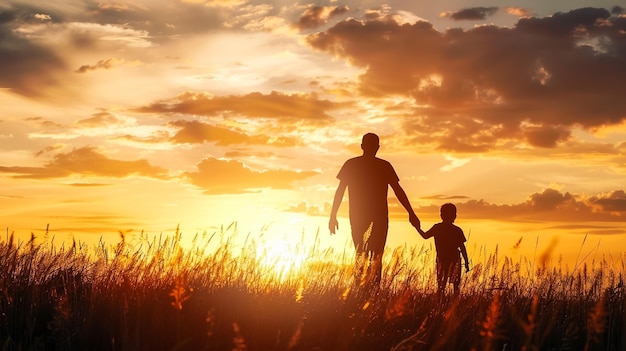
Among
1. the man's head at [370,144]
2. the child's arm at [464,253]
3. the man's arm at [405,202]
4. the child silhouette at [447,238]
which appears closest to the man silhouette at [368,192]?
the man's head at [370,144]

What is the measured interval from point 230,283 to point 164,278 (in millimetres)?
794

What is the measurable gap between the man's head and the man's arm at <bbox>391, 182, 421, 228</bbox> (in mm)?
685

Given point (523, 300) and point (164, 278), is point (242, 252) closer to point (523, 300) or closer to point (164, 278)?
point (164, 278)

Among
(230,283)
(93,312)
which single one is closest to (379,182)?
(230,283)

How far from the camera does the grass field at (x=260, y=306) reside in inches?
224

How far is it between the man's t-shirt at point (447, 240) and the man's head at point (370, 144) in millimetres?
1955

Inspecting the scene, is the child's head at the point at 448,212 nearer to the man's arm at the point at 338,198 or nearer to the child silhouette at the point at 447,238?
the child silhouette at the point at 447,238

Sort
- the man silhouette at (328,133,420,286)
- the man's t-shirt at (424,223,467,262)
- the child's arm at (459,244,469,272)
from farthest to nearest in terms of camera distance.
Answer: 1. the man's t-shirt at (424,223,467,262)
2. the child's arm at (459,244,469,272)
3. the man silhouette at (328,133,420,286)

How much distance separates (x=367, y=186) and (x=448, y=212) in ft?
6.08

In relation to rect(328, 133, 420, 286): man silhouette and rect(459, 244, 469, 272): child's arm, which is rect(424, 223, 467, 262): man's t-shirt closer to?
rect(459, 244, 469, 272): child's arm

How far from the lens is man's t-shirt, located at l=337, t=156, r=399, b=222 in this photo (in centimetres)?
1069

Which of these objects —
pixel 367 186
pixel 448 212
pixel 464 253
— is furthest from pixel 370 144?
pixel 464 253

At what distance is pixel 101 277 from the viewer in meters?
7.79

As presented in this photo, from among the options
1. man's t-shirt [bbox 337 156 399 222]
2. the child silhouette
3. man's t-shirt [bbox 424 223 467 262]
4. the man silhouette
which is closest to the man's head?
the man silhouette
